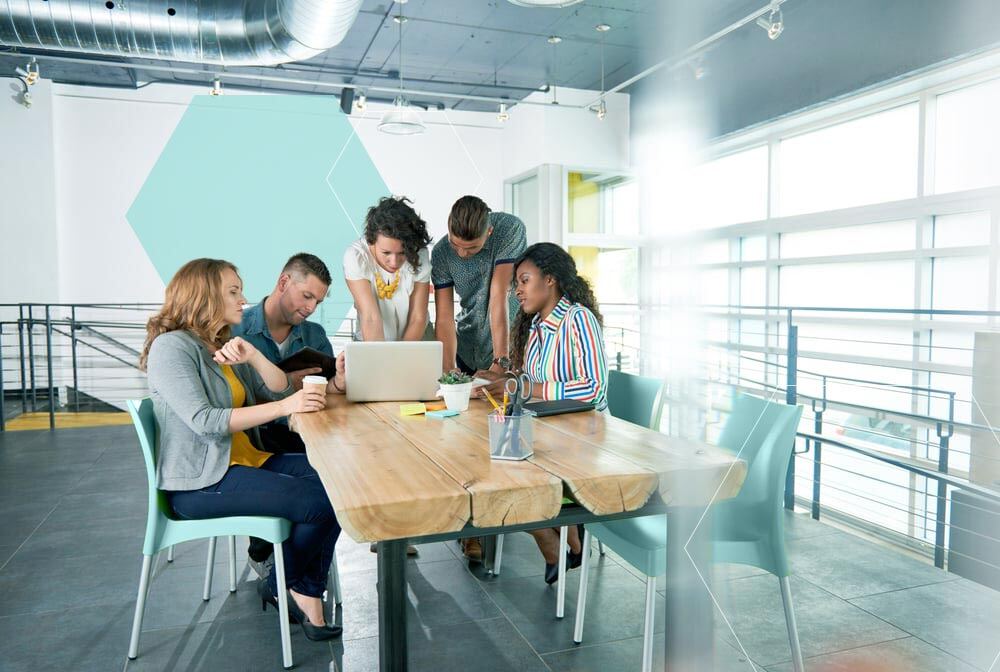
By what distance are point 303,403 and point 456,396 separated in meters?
0.33

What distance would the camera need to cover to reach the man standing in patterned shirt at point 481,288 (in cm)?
226

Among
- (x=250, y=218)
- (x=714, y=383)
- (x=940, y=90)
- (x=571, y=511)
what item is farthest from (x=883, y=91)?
(x=250, y=218)

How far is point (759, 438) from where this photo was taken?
36cm

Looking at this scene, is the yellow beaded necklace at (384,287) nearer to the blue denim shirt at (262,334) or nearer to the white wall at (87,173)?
the blue denim shirt at (262,334)

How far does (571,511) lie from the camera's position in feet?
3.13


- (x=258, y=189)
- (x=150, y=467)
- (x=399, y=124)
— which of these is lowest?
(x=150, y=467)

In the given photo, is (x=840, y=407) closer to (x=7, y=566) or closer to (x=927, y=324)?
(x=927, y=324)

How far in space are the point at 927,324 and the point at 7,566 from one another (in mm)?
2551

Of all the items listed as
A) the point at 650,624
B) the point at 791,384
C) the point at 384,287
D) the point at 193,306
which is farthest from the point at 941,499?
the point at 384,287

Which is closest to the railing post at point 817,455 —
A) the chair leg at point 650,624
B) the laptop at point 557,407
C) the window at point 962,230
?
the window at point 962,230

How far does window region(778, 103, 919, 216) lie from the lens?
244 mm

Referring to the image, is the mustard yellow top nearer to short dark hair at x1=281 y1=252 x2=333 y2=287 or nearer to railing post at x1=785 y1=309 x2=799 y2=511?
short dark hair at x1=281 y1=252 x2=333 y2=287

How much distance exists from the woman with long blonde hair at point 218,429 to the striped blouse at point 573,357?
55 centimetres

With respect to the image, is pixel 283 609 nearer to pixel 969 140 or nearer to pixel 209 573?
pixel 209 573
